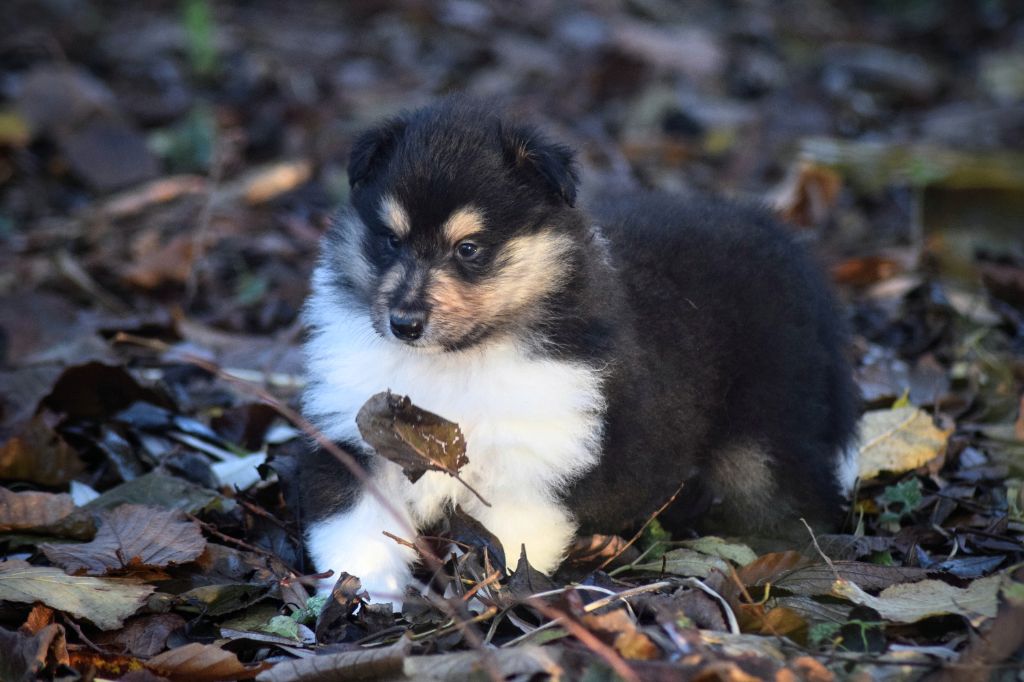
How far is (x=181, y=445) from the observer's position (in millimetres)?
5203

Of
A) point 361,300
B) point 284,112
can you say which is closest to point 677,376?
point 361,300

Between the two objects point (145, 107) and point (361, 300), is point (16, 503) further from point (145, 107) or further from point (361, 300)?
point (145, 107)

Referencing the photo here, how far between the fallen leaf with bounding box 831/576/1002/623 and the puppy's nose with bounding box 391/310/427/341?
5.27ft

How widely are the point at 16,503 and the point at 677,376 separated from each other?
2.48 metres

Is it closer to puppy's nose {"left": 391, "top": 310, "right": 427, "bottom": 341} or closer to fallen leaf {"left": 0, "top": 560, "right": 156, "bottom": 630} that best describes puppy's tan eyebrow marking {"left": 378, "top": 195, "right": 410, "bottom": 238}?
puppy's nose {"left": 391, "top": 310, "right": 427, "bottom": 341}

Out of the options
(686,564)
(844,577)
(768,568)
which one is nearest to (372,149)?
(686,564)

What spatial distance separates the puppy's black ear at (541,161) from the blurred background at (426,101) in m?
0.55

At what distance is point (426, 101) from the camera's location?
7.88 metres

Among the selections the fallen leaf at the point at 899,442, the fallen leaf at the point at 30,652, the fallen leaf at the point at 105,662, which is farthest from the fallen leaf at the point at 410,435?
the fallen leaf at the point at 899,442

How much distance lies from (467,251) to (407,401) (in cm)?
57

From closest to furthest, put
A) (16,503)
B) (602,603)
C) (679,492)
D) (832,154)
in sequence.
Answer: (602,603)
(16,503)
(679,492)
(832,154)

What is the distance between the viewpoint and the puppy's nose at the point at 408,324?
387 centimetres

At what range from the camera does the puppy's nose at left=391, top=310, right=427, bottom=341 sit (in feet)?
12.7

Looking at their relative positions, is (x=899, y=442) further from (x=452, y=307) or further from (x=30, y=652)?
(x=30, y=652)
